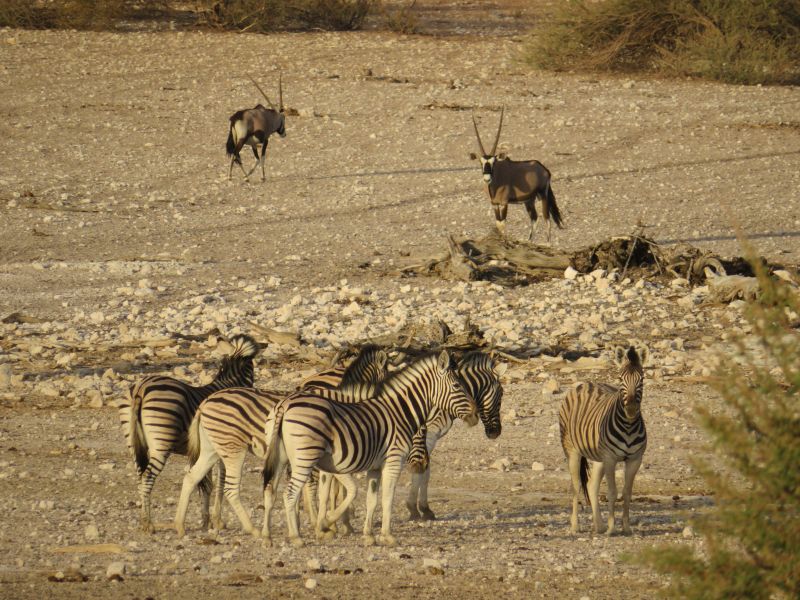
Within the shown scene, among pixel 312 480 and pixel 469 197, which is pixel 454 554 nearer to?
pixel 312 480

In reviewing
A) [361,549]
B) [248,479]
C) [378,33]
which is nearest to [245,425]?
[361,549]

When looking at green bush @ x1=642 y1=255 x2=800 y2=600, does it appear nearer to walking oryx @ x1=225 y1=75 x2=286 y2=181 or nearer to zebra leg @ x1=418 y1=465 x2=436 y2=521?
zebra leg @ x1=418 y1=465 x2=436 y2=521

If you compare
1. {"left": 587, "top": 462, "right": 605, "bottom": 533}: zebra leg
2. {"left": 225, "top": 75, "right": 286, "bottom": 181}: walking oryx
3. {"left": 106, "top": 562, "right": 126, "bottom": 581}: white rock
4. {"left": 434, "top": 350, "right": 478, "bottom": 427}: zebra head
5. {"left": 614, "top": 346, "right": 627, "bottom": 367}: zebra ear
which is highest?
{"left": 225, "top": 75, "right": 286, "bottom": 181}: walking oryx

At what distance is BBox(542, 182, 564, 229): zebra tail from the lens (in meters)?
19.8

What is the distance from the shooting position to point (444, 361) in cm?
868

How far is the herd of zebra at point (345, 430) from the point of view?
26.2ft

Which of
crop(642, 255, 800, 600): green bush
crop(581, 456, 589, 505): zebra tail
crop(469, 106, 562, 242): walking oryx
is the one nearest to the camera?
crop(642, 255, 800, 600): green bush

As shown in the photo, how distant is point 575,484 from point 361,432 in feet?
5.62

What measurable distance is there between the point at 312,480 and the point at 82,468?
2018mm

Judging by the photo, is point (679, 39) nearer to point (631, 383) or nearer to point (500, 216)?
point (500, 216)

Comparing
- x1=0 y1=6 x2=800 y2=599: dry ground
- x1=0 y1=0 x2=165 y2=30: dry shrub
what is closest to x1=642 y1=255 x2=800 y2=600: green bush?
x1=0 y1=6 x2=800 y2=599: dry ground

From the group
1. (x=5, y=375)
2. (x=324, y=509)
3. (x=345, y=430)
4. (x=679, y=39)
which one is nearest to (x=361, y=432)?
(x=345, y=430)

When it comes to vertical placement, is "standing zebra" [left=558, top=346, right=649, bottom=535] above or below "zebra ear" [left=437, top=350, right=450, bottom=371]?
below

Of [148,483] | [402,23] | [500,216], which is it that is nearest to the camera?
[148,483]
